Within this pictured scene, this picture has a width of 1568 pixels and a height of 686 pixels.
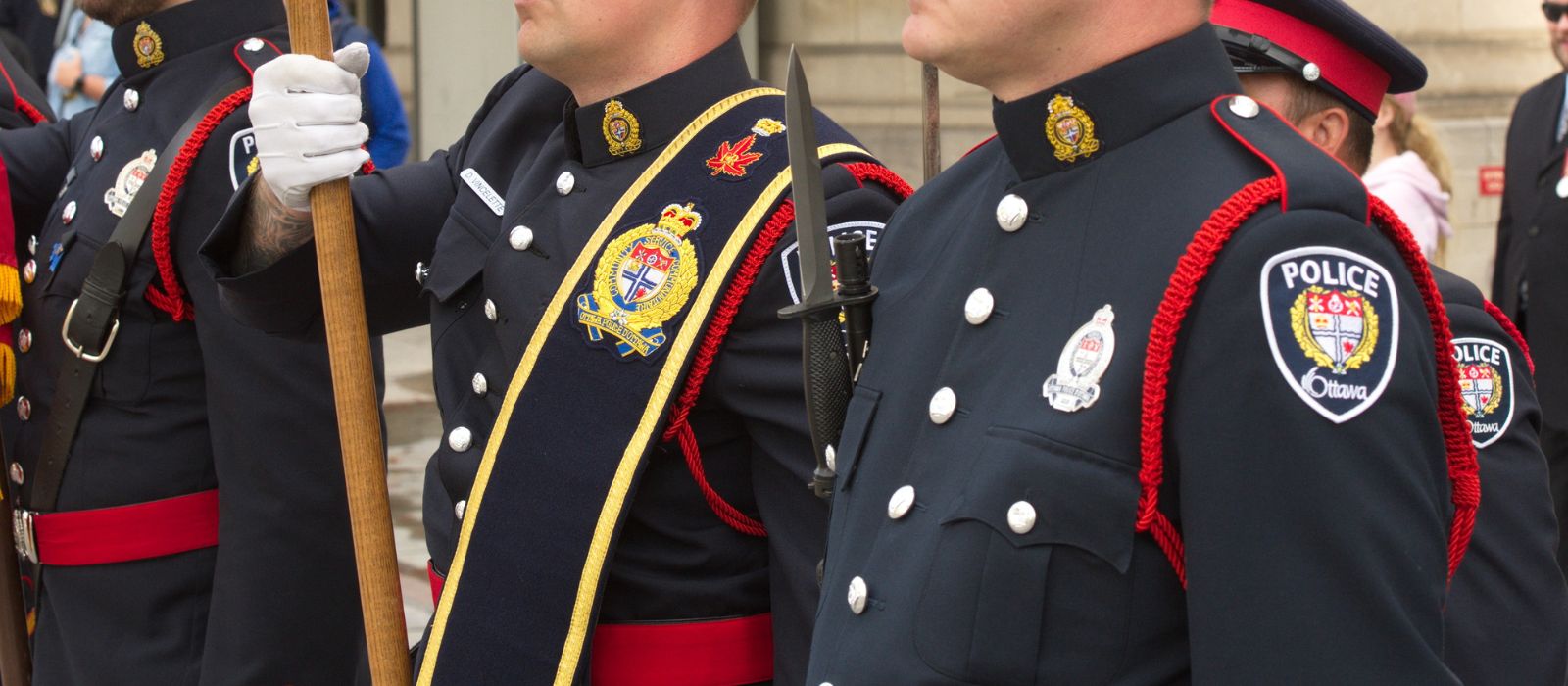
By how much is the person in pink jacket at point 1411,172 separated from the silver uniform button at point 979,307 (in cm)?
374

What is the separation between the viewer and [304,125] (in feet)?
7.61

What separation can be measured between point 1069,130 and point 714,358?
2.07ft

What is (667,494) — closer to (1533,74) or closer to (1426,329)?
(1426,329)

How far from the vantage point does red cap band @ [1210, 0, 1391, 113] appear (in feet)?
7.07

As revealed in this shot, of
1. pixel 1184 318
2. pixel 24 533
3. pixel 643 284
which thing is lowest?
pixel 24 533

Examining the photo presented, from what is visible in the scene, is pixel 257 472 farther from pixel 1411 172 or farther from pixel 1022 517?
pixel 1411 172

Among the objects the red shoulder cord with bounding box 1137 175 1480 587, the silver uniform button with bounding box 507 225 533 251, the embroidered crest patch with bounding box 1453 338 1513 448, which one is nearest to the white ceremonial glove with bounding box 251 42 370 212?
the silver uniform button with bounding box 507 225 533 251

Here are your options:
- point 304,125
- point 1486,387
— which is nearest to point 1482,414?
point 1486,387

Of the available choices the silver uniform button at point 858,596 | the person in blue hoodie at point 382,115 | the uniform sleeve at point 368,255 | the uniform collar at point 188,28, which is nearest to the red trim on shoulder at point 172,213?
the uniform collar at point 188,28

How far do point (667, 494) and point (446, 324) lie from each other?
0.46 metres

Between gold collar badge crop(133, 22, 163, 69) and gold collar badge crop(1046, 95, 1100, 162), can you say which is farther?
gold collar badge crop(133, 22, 163, 69)

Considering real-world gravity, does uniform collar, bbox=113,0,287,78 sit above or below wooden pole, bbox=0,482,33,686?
above

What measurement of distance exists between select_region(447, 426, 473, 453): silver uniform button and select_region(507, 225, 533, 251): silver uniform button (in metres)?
0.24

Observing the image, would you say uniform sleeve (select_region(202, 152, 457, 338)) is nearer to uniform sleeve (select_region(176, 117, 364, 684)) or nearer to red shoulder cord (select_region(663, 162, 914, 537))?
uniform sleeve (select_region(176, 117, 364, 684))
